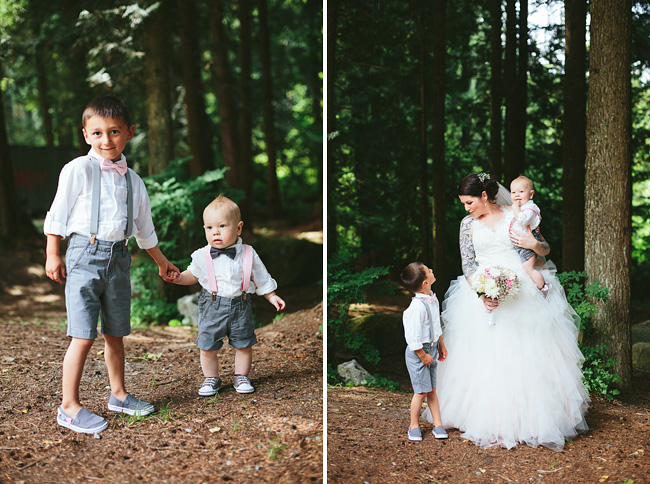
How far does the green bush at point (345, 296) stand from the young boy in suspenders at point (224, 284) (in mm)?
1580

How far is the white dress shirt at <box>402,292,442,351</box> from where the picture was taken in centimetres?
405

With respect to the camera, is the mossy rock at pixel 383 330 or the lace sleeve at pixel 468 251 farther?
the mossy rock at pixel 383 330

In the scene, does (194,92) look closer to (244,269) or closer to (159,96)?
(159,96)

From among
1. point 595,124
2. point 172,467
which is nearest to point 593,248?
point 595,124

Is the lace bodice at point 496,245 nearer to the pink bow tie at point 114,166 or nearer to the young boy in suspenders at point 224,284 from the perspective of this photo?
the young boy in suspenders at point 224,284

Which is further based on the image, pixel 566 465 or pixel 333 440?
pixel 333 440

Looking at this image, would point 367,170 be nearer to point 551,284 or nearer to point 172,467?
point 551,284

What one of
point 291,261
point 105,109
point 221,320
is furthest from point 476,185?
point 291,261

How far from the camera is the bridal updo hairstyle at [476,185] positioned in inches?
168

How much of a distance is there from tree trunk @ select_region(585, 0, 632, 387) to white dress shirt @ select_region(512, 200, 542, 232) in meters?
1.54

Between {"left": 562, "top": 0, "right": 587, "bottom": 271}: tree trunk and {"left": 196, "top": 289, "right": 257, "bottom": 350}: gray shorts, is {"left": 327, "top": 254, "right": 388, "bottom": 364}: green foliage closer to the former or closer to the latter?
{"left": 196, "top": 289, "right": 257, "bottom": 350}: gray shorts

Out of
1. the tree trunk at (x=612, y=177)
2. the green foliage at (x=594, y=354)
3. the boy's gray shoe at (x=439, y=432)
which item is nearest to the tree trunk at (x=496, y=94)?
the tree trunk at (x=612, y=177)

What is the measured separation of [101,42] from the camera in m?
10.0

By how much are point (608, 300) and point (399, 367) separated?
2.38 metres
